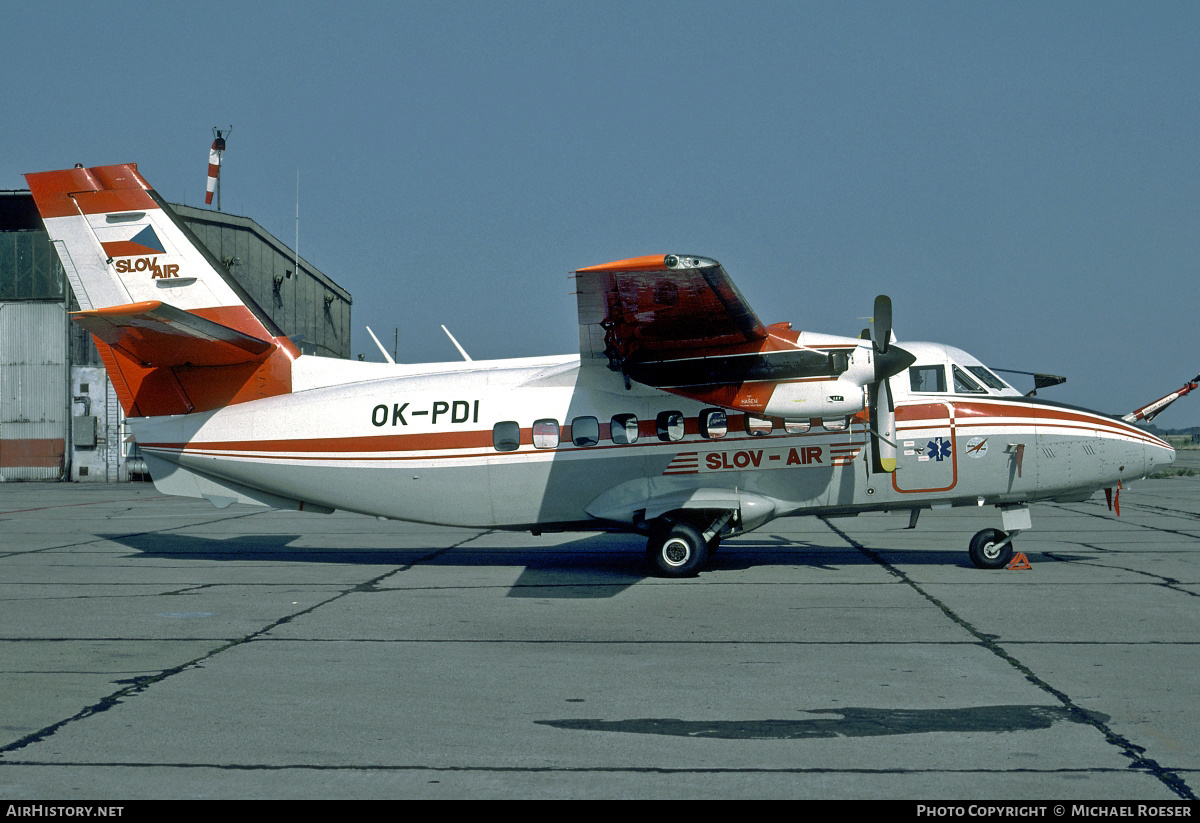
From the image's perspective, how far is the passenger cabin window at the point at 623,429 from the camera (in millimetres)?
13172

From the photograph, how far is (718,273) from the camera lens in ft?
33.3

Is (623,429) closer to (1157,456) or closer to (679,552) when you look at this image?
(679,552)

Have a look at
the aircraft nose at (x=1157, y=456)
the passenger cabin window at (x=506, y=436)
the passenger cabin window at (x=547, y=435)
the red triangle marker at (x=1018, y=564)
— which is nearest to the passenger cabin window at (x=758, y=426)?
the passenger cabin window at (x=547, y=435)

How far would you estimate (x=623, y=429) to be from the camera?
43.3 ft

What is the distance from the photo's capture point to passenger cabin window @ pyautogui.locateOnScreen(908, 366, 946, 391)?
13.4 metres

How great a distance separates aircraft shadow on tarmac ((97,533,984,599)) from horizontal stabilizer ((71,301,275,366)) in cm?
336

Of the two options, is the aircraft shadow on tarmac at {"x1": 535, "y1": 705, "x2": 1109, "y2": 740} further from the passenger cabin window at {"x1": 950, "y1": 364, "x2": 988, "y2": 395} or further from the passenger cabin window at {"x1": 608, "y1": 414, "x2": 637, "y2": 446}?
the passenger cabin window at {"x1": 950, "y1": 364, "x2": 988, "y2": 395}

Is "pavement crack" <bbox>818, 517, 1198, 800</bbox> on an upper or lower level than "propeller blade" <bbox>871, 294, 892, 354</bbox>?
lower

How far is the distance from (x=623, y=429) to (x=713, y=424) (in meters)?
1.22

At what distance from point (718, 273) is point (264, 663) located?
578cm

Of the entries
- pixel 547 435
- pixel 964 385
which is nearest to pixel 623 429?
pixel 547 435

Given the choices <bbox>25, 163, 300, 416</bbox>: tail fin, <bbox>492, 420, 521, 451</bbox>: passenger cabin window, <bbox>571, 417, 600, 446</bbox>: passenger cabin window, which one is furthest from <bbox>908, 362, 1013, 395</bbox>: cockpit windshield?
<bbox>25, 163, 300, 416</bbox>: tail fin
